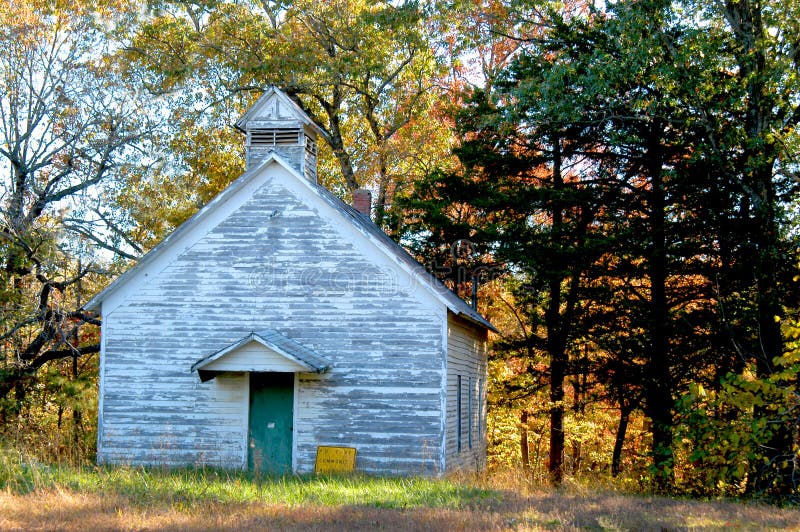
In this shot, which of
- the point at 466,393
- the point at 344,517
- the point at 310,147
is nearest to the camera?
the point at 344,517

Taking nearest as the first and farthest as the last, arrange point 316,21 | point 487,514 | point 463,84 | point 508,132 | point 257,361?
1. point 487,514
2. point 257,361
3. point 508,132
4. point 316,21
5. point 463,84

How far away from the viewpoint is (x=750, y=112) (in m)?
18.6

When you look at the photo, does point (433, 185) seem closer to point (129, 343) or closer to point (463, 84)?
point (463, 84)

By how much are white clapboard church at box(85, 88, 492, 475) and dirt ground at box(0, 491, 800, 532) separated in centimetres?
475

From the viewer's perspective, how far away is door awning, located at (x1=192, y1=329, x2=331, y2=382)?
15.7 metres

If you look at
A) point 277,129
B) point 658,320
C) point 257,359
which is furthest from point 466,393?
point 277,129

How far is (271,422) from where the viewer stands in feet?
54.6

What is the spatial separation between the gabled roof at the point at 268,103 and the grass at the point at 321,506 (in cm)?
863

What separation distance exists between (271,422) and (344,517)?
6400 mm

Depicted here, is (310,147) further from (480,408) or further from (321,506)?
(321,506)

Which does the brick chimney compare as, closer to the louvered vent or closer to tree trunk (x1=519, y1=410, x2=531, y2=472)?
the louvered vent

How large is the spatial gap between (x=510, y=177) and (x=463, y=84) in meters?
8.07

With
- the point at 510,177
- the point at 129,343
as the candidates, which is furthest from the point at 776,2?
the point at 129,343

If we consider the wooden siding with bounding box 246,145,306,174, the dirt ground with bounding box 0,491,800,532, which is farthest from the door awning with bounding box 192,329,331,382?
the wooden siding with bounding box 246,145,306,174
